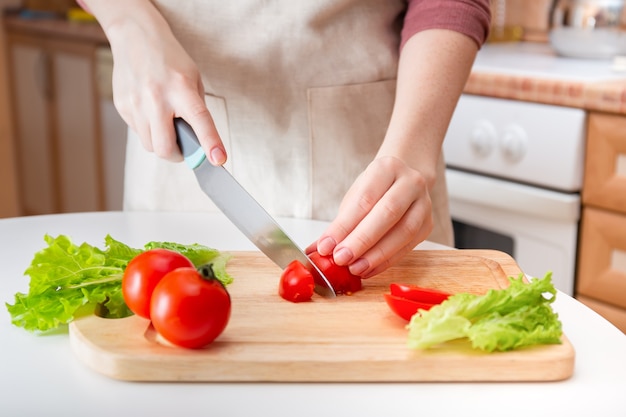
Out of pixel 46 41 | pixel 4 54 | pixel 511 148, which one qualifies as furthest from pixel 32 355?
pixel 4 54

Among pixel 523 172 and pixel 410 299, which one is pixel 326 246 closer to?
pixel 410 299

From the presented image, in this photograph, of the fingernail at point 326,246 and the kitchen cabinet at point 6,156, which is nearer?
the fingernail at point 326,246

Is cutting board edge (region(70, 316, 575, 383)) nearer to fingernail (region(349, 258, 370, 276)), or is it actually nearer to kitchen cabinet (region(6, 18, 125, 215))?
fingernail (region(349, 258, 370, 276))

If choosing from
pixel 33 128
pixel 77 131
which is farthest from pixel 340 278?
pixel 33 128

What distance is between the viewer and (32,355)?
0.83 m

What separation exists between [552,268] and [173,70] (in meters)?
1.20

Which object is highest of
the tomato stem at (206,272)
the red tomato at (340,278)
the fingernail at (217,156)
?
the fingernail at (217,156)

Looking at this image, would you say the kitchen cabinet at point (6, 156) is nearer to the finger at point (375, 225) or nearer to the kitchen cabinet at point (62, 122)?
the kitchen cabinet at point (62, 122)

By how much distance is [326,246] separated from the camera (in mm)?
986

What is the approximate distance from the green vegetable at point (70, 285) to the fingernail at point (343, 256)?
127 mm

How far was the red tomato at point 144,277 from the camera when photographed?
2.78 feet

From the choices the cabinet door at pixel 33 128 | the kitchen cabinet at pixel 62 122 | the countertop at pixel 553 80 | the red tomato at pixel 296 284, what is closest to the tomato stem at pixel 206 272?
the red tomato at pixel 296 284

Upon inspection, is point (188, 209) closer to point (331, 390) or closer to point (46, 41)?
point (331, 390)

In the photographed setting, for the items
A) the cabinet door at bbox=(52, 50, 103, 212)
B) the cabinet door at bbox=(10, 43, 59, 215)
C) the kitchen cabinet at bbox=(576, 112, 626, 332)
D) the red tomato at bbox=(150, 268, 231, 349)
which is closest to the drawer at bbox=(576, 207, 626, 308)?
the kitchen cabinet at bbox=(576, 112, 626, 332)
